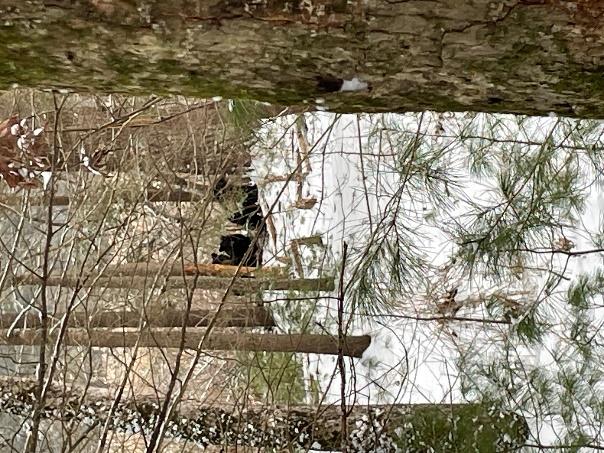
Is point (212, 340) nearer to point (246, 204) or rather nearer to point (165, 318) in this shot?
point (165, 318)

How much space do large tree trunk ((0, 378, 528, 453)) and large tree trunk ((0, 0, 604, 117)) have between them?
1.34 m

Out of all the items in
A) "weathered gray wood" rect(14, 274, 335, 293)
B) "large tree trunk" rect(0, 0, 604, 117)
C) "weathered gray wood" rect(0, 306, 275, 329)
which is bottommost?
"weathered gray wood" rect(0, 306, 275, 329)

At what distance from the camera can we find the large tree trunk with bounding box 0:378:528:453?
1924mm

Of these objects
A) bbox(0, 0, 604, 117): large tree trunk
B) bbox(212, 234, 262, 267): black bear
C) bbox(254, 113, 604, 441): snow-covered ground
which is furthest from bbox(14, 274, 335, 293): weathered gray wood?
bbox(0, 0, 604, 117): large tree trunk

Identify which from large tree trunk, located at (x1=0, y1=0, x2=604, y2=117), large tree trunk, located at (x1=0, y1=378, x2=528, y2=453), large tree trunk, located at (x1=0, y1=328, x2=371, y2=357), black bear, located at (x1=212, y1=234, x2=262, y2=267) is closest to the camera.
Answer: large tree trunk, located at (x1=0, y1=0, x2=604, y2=117)

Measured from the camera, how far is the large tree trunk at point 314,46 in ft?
2.26

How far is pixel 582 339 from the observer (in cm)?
195

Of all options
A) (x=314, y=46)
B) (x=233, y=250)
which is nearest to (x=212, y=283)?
(x=233, y=250)

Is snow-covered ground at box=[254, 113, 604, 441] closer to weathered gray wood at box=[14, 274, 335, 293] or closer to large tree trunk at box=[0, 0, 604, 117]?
weathered gray wood at box=[14, 274, 335, 293]

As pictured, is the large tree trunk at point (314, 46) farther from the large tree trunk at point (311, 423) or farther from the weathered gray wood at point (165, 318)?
the weathered gray wood at point (165, 318)

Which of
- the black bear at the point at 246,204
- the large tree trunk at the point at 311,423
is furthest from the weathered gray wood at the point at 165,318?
the black bear at the point at 246,204

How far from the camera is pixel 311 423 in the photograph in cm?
205

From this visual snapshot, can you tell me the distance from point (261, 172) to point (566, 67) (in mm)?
2314

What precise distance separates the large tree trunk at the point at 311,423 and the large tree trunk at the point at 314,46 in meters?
1.34
